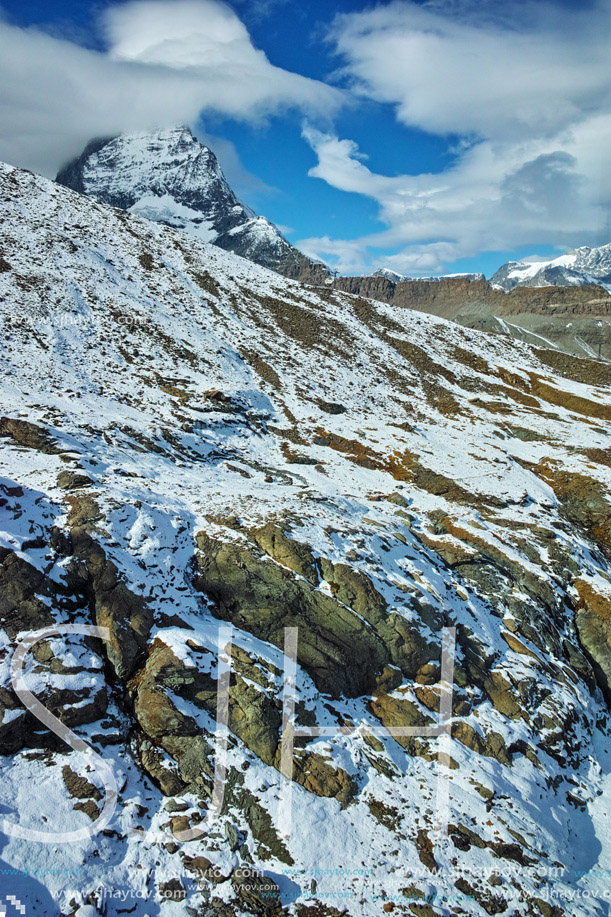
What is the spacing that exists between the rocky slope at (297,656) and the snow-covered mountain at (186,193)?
129 meters

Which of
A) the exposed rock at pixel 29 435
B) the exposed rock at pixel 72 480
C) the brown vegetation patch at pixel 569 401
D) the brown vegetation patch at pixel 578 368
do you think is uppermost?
the brown vegetation patch at pixel 578 368

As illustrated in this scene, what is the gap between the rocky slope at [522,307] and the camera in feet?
436

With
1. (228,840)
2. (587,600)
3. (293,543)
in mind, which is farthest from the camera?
(587,600)

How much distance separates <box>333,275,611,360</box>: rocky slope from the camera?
436 feet

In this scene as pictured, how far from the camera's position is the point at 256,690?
435 inches

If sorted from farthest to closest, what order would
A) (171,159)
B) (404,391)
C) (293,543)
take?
(171,159) < (404,391) < (293,543)

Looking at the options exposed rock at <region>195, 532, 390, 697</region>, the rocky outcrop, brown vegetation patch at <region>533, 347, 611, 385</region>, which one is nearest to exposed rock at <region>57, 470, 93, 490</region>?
exposed rock at <region>195, 532, 390, 697</region>

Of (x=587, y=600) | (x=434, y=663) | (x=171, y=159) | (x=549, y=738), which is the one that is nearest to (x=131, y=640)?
(x=434, y=663)

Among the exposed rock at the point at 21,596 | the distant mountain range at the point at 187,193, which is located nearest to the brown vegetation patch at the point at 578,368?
the exposed rock at the point at 21,596

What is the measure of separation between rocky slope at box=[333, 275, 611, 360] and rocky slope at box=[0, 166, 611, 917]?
117 metres

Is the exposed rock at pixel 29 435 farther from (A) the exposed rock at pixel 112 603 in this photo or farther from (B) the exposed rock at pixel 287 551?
(B) the exposed rock at pixel 287 551

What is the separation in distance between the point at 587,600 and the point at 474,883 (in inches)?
488

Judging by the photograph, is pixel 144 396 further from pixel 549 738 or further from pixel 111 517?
pixel 549 738

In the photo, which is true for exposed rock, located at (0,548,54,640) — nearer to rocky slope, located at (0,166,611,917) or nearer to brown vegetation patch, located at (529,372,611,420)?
rocky slope, located at (0,166,611,917)
